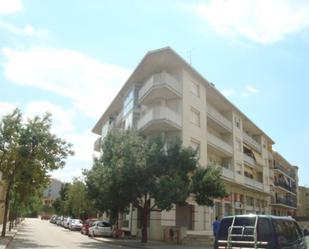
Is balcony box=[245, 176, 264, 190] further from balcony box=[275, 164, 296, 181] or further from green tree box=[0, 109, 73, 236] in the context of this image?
green tree box=[0, 109, 73, 236]

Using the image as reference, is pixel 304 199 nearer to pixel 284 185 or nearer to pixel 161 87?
pixel 284 185

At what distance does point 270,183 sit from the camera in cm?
6181

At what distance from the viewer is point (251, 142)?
5194cm

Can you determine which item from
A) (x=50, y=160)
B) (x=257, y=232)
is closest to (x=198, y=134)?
(x=50, y=160)

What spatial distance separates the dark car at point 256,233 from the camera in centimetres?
1100

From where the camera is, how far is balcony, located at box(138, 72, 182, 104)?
109 feet

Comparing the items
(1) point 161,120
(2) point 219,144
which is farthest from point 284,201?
(1) point 161,120

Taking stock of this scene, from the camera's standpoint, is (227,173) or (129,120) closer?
(129,120)

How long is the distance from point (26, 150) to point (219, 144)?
18.6 m

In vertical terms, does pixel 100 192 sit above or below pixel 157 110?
below

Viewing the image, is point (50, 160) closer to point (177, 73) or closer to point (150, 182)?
point (150, 182)

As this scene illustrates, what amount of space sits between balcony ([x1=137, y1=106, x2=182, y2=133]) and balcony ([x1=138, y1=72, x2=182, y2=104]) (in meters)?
1.68

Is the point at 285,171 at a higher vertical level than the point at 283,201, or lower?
higher

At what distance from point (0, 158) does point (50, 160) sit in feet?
10.6
